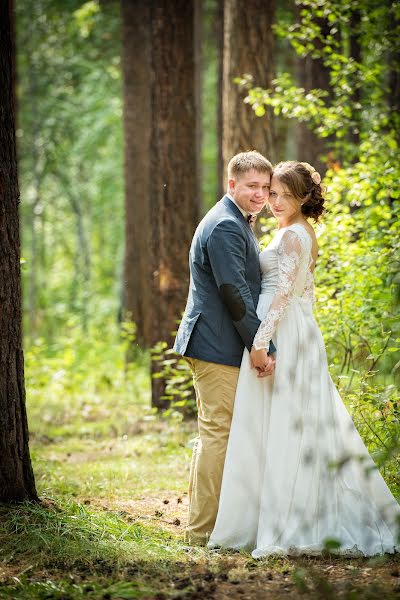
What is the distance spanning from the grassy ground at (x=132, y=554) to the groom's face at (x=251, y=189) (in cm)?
223

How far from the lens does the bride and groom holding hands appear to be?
4.70 metres

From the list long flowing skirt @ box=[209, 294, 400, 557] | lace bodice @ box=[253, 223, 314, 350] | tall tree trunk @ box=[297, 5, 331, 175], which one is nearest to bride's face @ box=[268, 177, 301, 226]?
lace bodice @ box=[253, 223, 314, 350]

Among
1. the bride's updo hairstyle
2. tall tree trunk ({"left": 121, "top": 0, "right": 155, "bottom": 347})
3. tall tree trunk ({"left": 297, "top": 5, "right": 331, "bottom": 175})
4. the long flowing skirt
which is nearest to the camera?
the long flowing skirt

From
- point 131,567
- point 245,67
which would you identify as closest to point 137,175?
point 245,67

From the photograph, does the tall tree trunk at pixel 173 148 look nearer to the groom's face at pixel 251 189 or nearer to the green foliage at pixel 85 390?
the green foliage at pixel 85 390

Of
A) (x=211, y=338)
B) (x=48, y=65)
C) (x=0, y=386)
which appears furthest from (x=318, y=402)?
(x=48, y=65)

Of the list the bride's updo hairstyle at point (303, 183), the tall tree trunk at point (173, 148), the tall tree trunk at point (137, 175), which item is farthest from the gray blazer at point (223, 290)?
the tall tree trunk at point (137, 175)

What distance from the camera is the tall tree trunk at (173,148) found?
9156 millimetres

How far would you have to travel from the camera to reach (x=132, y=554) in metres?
4.42

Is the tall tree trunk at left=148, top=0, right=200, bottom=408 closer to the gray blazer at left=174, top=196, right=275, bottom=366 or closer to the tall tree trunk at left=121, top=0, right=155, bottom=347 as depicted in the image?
the tall tree trunk at left=121, top=0, right=155, bottom=347

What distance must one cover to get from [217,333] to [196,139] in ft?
18.4

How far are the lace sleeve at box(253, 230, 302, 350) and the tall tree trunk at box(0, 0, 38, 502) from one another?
1592mm

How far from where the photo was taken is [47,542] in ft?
14.6

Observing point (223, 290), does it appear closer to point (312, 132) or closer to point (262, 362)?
point (262, 362)
